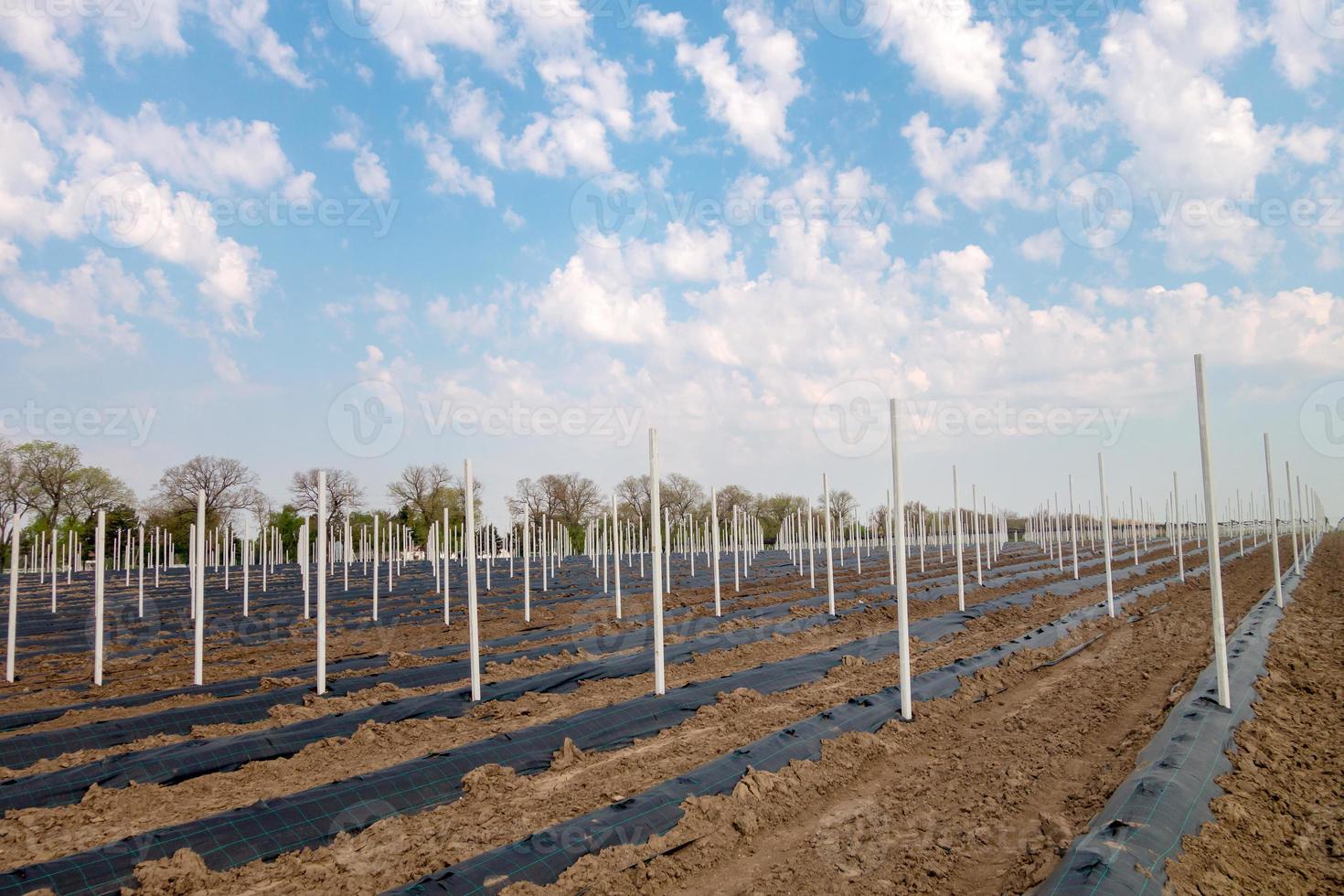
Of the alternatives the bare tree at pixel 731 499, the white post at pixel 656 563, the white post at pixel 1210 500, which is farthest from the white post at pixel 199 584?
the bare tree at pixel 731 499

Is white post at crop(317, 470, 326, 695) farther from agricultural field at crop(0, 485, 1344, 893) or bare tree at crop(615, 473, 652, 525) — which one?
bare tree at crop(615, 473, 652, 525)

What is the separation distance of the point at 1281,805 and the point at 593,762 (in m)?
5.39

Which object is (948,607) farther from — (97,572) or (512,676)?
(97,572)

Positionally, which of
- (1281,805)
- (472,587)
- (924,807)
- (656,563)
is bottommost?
(924,807)

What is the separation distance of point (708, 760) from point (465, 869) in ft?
9.24

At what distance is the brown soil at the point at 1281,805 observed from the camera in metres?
4.20

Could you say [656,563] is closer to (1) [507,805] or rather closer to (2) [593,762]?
(2) [593,762]

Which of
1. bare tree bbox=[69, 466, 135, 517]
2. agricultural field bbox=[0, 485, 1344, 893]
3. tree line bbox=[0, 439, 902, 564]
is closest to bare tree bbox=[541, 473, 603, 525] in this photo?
tree line bbox=[0, 439, 902, 564]

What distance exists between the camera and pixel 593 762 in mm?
6949

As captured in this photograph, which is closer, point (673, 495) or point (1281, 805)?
point (1281, 805)

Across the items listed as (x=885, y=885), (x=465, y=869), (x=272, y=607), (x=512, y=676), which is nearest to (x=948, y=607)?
(x=512, y=676)

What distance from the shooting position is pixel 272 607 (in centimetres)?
2262

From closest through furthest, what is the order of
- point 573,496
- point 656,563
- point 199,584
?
point 656,563
point 199,584
point 573,496

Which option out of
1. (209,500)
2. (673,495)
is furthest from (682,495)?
(209,500)
